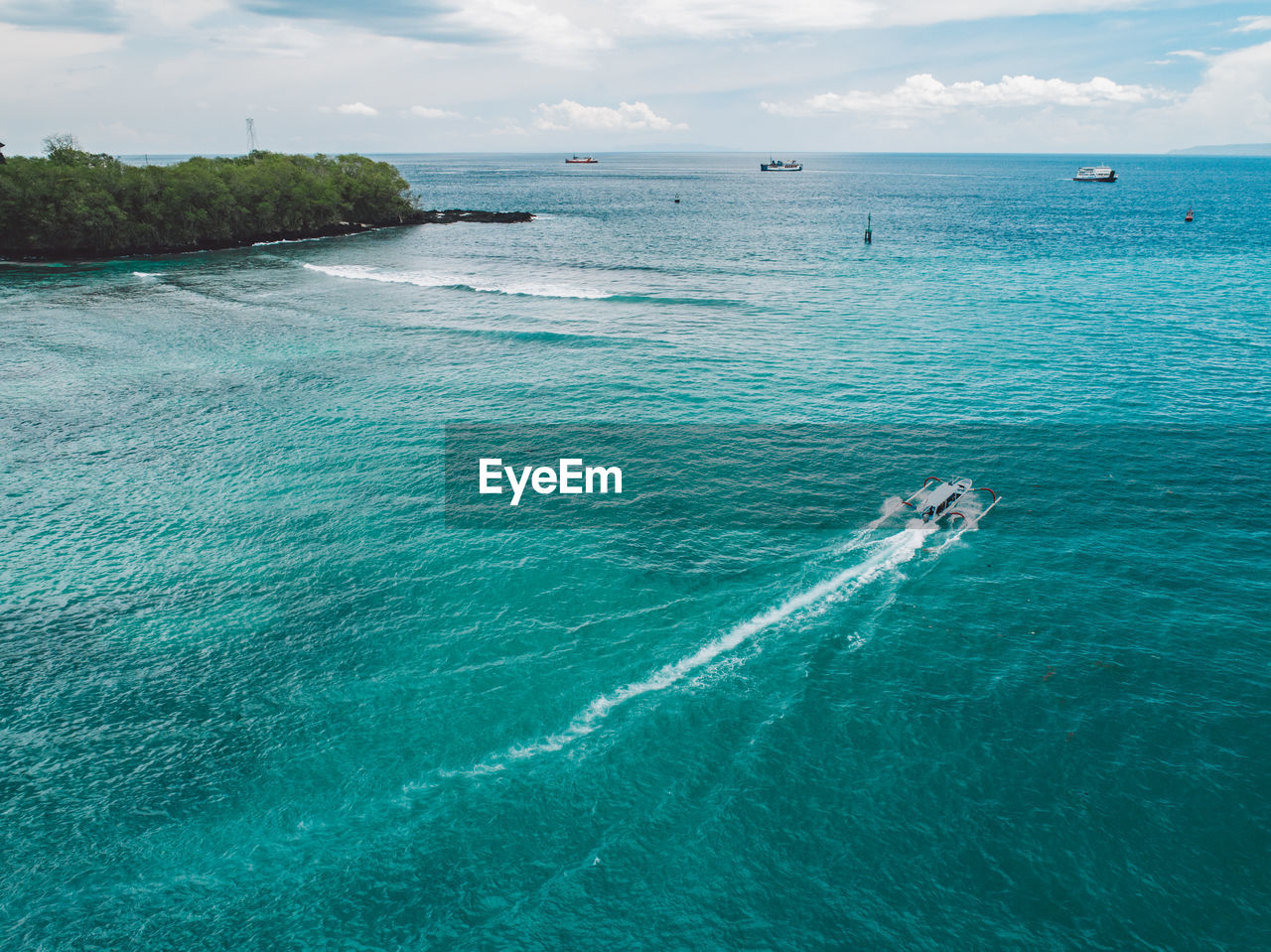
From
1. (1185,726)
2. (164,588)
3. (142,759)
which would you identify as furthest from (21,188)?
(1185,726)

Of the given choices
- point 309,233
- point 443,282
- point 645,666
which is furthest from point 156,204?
point 645,666

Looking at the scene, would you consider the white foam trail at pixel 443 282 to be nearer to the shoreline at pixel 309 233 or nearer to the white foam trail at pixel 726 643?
the shoreline at pixel 309 233

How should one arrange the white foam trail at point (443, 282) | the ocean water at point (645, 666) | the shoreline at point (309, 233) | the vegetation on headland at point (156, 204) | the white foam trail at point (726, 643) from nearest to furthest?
the ocean water at point (645, 666) < the white foam trail at point (726, 643) < the white foam trail at point (443, 282) < the vegetation on headland at point (156, 204) < the shoreline at point (309, 233)

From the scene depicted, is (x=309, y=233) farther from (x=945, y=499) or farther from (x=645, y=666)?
(x=645, y=666)

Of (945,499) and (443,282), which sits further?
(443,282)

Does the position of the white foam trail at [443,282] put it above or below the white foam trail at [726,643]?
above

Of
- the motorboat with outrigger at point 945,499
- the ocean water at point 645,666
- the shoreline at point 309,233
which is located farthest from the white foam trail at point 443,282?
the motorboat with outrigger at point 945,499

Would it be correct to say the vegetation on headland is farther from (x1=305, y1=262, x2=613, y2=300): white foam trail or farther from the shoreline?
(x1=305, y1=262, x2=613, y2=300): white foam trail
